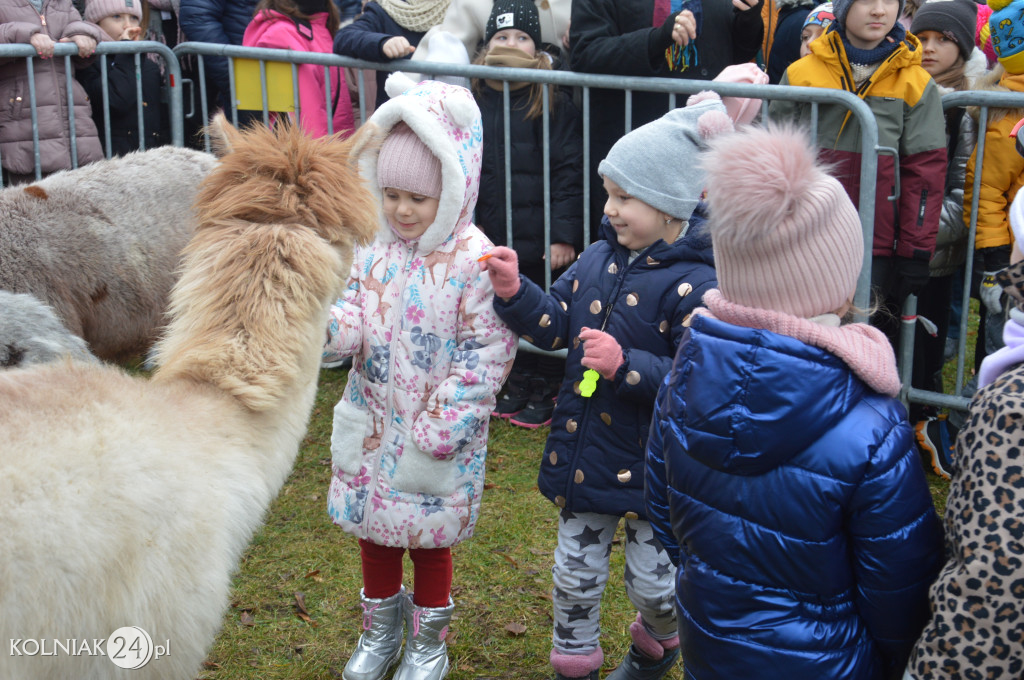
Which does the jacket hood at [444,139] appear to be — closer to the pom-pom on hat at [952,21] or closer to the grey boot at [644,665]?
Result: the grey boot at [644,665]

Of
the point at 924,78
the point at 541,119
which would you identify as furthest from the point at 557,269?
the point at 924,78

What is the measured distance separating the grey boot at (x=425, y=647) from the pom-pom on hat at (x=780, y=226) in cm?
178

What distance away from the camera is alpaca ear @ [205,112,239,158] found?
98.3 inches

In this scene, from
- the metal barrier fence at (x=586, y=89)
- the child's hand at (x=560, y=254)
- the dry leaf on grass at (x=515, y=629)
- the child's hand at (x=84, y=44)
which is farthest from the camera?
the child's hand at (x=84, y=44)

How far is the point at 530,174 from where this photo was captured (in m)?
5.41

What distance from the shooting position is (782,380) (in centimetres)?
187

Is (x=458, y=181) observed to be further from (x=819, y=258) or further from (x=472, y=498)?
(x=819, y=258)

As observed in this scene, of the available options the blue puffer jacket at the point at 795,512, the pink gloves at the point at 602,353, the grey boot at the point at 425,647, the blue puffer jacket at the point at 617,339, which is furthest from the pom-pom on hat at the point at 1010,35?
the grey boot at the point at 425,647

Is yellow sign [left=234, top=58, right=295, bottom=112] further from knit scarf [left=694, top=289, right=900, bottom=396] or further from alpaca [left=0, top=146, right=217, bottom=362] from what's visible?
knit scarf [left=694, top=289, right=900, bottom=396]

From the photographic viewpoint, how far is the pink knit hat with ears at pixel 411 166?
3014mm

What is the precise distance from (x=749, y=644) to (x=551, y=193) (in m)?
3.71

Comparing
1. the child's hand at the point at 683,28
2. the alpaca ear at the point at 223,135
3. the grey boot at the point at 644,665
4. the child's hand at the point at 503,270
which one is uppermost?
the child's hand at the point at 683,28

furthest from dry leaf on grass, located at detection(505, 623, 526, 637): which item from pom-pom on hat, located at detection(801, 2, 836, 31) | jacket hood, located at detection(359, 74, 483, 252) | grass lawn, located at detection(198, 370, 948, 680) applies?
pom-pom on hat, located at detection(801, 2, 836, 31)

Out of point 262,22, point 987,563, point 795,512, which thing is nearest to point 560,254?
point 262,22
